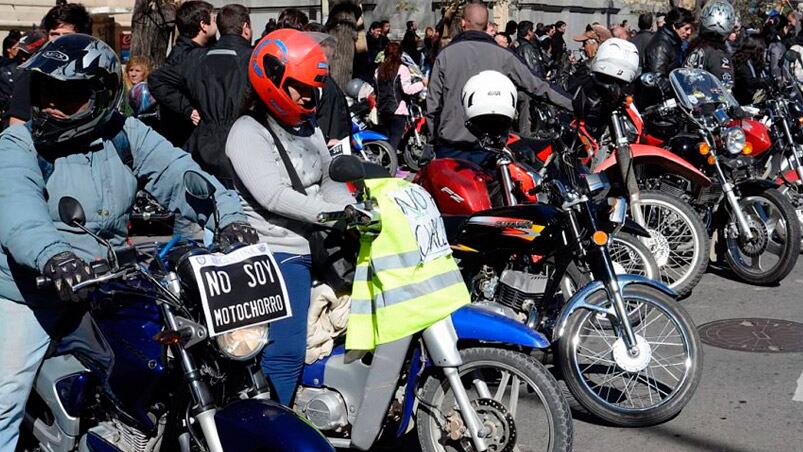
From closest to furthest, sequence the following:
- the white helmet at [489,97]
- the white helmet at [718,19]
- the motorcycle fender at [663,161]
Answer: the white helmet at [489,97]
the motorcycle fender at [663,161]
the white helmet at [718,19]

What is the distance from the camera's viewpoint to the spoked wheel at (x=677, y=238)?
7156mm

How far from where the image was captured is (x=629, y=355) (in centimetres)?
493

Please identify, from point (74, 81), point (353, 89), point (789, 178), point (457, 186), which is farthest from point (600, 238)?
point (353, 89)

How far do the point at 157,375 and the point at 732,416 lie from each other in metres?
3.15

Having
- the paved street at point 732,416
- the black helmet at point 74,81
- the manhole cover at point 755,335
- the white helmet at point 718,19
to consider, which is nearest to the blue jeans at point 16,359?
the black helmet at point 74,81

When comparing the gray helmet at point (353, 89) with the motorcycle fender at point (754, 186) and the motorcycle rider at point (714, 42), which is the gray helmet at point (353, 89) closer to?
the motorcycle rider at point (714, 42)

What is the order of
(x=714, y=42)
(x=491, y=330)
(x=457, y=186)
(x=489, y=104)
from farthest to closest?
(x=714, y=42)
(x=489, y=104)
(x=457, y=186)
(x=491, y=330)

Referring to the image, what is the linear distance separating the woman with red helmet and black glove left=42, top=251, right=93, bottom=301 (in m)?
1.14

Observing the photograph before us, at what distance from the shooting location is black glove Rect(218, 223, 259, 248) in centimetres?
361

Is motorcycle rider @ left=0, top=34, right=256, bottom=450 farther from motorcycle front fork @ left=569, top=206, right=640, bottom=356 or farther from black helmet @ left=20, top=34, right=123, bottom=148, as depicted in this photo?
motorcycle front fork @ left=569, top=206, right=640, bottom=356

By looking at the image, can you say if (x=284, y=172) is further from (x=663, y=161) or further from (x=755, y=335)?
(x=663, y=161)

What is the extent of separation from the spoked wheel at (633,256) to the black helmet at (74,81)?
368 centimetres

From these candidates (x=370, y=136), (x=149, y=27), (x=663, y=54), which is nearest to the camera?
(x=663, y=54)

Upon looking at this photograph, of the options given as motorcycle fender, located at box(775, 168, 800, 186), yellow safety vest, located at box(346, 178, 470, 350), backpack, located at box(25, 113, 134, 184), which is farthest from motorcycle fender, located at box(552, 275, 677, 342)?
motorcycle fender, located at box(775, 168, 800, 186)
